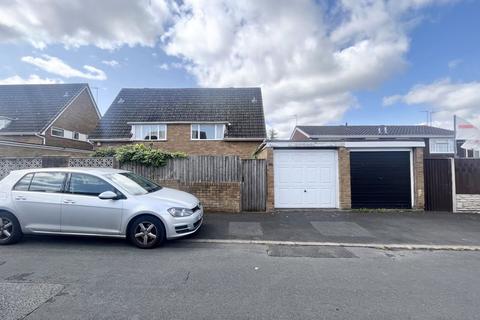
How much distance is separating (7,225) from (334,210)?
349 inches

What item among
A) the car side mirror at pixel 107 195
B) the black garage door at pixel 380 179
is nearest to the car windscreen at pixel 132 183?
the car side mirror at pixel 107 195

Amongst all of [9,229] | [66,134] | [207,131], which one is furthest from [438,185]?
[66,134]

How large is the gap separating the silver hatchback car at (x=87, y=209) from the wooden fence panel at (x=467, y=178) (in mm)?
9050

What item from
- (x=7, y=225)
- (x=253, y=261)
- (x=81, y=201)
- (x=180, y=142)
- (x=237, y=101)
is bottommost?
(x=253, y=261)

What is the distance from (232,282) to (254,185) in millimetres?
5258

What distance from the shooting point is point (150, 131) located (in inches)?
707

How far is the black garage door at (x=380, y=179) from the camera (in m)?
9.05

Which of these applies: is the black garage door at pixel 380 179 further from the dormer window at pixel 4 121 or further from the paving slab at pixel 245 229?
the dormer window at pixel 4 121

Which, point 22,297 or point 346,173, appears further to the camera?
point 346,173

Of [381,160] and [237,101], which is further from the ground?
[237,101]

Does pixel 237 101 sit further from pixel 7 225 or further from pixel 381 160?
pixel 7 225

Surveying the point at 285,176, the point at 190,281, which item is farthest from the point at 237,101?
the point at 190,281

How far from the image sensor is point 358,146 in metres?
9.08

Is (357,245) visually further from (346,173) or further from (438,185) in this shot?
(438,185)
